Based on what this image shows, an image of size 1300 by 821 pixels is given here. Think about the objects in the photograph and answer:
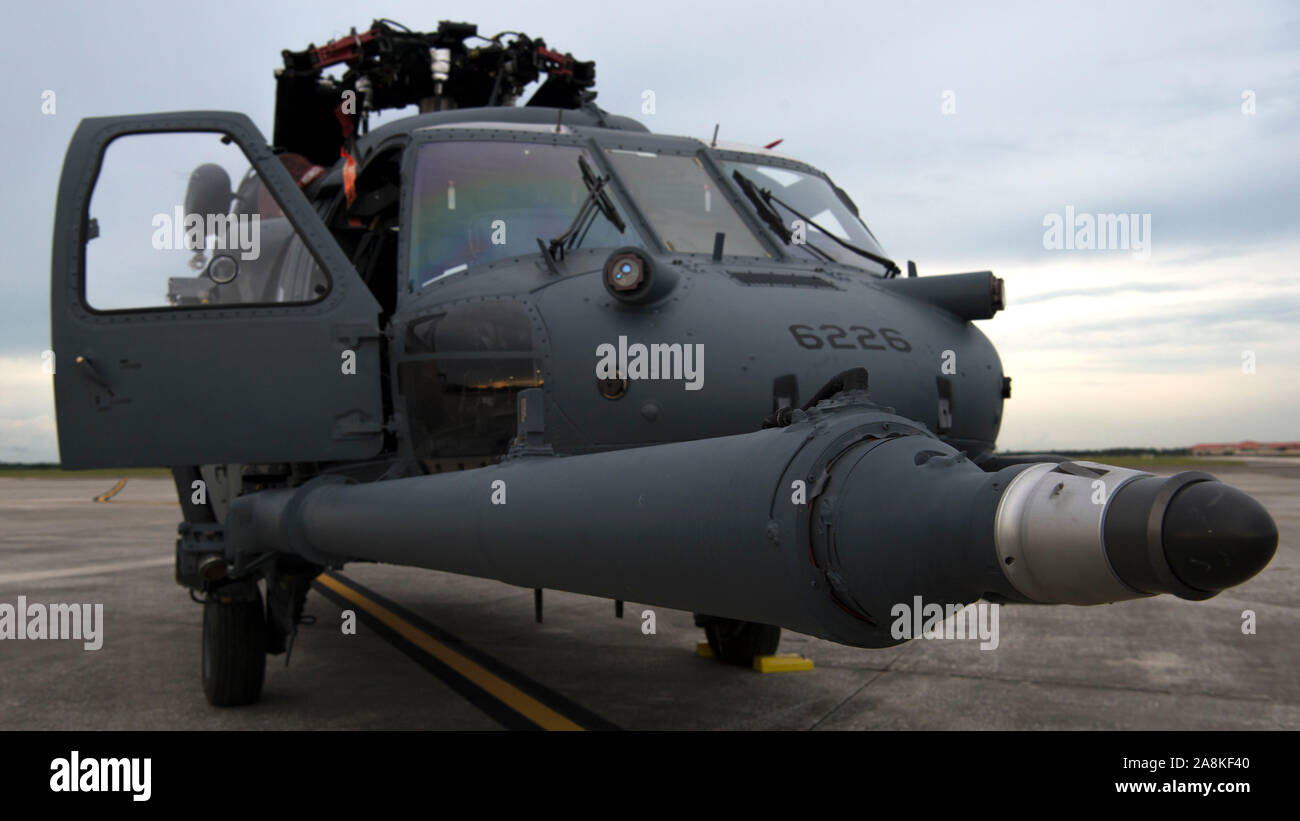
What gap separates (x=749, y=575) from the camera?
6.98 feet

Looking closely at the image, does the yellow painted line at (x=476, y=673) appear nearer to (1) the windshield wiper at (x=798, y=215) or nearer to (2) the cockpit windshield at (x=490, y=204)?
(2) the cockpit windshield at (x=490, y=204)

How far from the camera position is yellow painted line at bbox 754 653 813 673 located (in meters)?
6.70

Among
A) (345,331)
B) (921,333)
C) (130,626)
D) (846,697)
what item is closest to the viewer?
(921,333)

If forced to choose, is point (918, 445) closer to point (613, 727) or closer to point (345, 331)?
point (345, 331)

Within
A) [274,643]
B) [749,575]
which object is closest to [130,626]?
[274,643]

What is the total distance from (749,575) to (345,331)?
3.03 meters

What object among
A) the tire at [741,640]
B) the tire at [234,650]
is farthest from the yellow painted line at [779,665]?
the tire at [234,650]

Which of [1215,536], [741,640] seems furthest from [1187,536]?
[741,640]

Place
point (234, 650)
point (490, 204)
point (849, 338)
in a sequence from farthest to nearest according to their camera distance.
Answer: point (234, 650)
point (490, 204)
point (849, 338)

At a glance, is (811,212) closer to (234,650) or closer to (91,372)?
(91,372)

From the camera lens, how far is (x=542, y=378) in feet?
12.8

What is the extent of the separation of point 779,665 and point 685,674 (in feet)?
2.01

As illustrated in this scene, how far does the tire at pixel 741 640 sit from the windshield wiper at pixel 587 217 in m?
2.97

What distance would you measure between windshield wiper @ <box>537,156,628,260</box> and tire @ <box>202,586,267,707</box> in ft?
9.73
